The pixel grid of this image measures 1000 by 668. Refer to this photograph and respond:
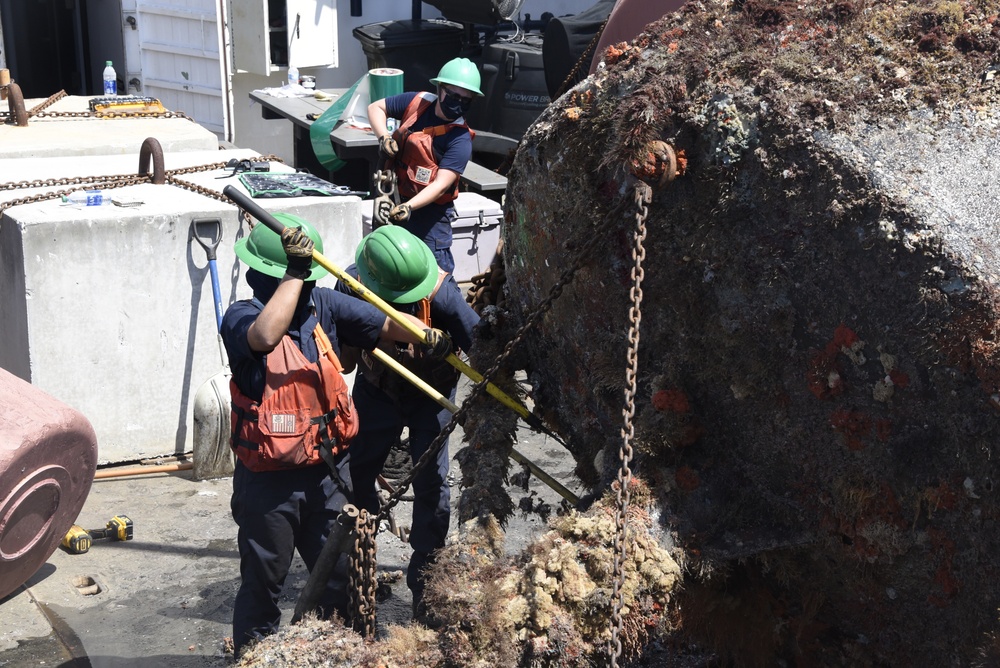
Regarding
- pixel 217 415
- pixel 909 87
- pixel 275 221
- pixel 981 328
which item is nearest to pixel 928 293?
pixel 981 328

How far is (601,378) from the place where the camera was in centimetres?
312

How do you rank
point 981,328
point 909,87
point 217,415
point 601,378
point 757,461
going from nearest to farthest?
point 981,328 → point 909,87 → point 757,461 → point 601,378 → point 217,415

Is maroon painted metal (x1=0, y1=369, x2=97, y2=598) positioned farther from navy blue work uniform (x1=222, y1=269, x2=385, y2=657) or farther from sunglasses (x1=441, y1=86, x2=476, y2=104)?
sunglasses (x1=441, y1=86, x2=476, y2=104)

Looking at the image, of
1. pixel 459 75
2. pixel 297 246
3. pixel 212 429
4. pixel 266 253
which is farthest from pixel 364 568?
pixel 459 75

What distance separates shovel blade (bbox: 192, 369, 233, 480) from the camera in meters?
5.50

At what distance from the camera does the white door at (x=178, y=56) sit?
383 inches

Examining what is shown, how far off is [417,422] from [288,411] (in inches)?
35.2

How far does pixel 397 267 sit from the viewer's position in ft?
13.2

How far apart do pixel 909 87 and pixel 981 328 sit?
0.70 m

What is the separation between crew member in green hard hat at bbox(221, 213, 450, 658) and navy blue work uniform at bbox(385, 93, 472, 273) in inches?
102

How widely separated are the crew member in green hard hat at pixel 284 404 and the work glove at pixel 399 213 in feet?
6.50

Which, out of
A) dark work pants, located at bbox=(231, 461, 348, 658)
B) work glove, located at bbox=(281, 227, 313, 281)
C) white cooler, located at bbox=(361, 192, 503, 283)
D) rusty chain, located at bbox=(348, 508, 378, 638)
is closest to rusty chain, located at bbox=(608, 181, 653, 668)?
rusty chain, located at bbox=(348, 508, 378, 638)

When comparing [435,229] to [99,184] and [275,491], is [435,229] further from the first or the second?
[275,491]

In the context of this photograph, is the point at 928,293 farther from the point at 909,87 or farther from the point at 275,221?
the point at 275,221
